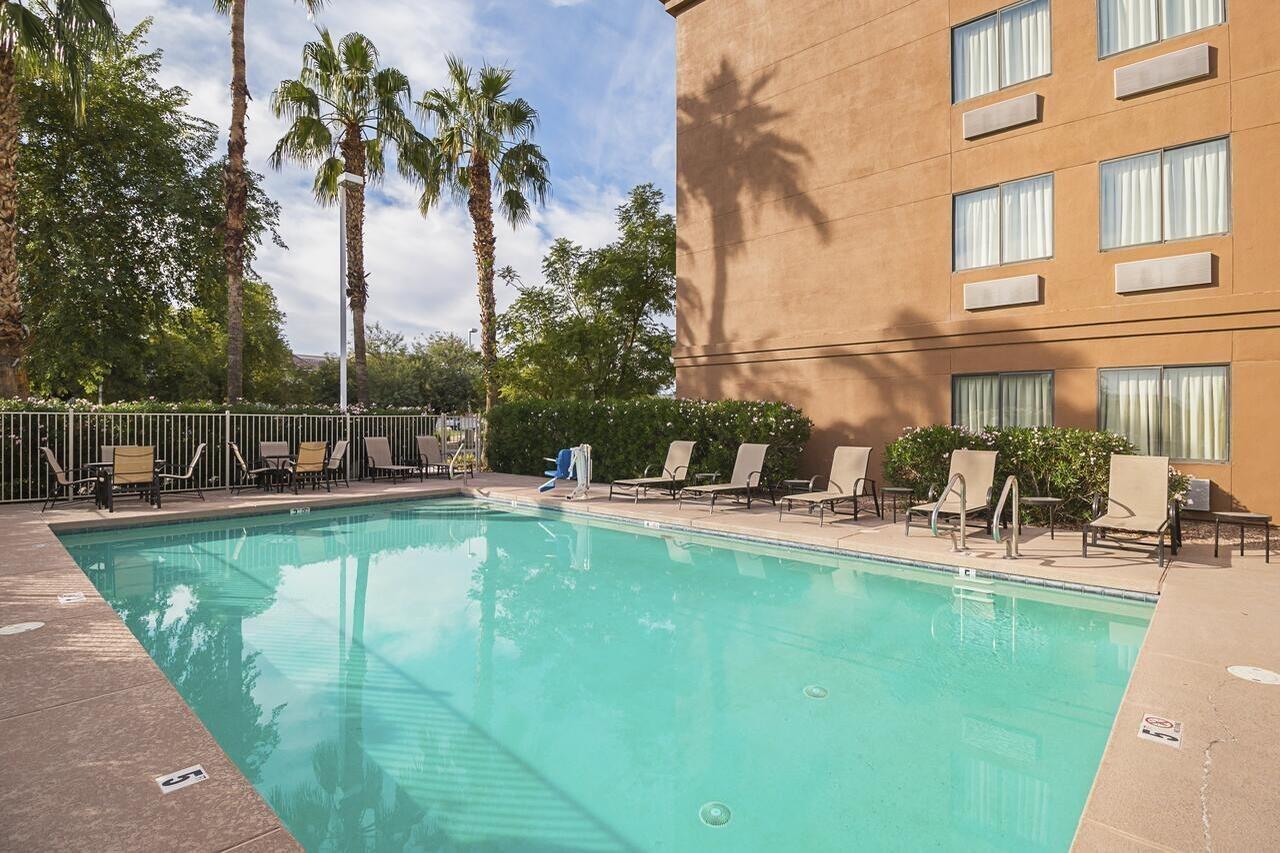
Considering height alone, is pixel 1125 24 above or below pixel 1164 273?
above

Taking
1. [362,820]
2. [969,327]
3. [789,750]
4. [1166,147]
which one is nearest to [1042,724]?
[789,750]

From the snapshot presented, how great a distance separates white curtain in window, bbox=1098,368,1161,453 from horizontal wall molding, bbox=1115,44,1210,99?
13.2 ft

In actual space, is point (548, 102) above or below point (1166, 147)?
above

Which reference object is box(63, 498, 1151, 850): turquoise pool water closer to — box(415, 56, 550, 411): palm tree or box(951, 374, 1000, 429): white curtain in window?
box(951, 374, 1000, 429): white curtain in window

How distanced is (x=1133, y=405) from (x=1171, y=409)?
43 centimetres

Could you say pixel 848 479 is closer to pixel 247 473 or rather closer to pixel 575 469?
pixel 575 469

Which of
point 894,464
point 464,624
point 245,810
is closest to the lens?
point 245,810

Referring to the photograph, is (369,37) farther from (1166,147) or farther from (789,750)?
(789,750)

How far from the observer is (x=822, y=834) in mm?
2852

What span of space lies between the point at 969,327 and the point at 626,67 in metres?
13.0

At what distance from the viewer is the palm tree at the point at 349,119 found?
16.5m

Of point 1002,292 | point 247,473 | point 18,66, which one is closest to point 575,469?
point 247,473

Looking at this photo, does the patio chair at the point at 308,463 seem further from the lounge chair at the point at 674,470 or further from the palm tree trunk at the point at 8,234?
the lounge chair at the point at 674,470

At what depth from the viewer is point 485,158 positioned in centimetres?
1797
